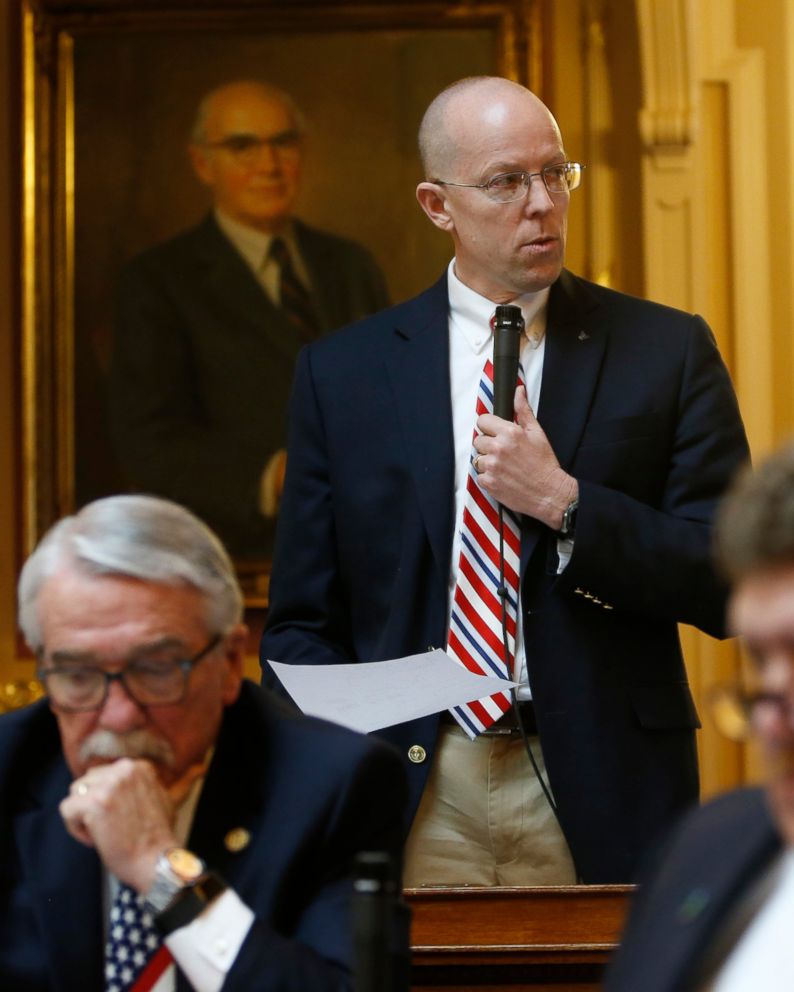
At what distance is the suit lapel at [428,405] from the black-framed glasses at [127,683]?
45.5 inches

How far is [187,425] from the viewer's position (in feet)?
22.9

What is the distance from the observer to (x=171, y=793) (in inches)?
94.0

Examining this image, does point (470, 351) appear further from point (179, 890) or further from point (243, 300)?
point (243, 300)

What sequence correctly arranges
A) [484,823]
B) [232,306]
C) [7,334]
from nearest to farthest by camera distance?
[484,823], [232,306], [7,334]

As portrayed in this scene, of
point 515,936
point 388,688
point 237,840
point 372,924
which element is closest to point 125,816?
point 237,840

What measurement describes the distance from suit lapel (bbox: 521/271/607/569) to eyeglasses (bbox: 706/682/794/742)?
5.47ft

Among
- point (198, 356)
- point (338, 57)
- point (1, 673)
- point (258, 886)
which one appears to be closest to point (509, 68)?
point (338, 57)

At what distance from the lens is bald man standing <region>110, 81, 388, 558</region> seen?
6.96 meters

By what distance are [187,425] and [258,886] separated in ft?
15.4

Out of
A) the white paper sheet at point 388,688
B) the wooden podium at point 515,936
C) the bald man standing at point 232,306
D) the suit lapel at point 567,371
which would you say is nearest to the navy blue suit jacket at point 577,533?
the suit lapel at point 567,371

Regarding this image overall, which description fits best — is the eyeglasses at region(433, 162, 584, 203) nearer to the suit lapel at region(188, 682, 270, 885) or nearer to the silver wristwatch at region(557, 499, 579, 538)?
the silver wristwatch at region(557, 499, 579, 538)

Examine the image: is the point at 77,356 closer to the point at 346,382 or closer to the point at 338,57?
the point at 338,57

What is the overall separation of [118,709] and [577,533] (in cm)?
119

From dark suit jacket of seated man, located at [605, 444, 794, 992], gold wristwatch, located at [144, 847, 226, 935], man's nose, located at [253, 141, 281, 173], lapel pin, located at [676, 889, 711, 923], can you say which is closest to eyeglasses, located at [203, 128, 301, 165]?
man's nose, located at [253, 141, 281, 173]
